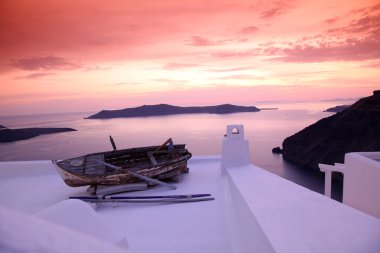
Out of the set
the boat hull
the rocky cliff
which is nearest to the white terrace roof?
the boat hull

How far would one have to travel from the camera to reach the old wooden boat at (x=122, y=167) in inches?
237

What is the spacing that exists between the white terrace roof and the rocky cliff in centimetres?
4666

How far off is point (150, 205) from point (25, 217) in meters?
4.73

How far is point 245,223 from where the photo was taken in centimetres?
350

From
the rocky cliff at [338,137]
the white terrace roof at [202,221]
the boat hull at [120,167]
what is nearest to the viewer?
the white terrace roof at [202,221]

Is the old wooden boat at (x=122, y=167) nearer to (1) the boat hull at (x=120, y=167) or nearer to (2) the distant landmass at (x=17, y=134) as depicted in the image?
(1) the boat hull at (x=120, y=167)

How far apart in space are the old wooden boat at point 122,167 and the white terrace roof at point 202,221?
406 millimetres

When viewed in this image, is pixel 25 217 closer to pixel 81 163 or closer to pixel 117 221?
pixel 117 221

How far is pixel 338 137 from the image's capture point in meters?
50.4

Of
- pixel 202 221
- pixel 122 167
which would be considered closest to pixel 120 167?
pixel 122 167

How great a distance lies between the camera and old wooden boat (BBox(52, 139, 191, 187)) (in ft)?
19.7

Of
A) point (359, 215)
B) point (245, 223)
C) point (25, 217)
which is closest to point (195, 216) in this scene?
point (245, 223)

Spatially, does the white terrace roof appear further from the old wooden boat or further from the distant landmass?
the distant landmass

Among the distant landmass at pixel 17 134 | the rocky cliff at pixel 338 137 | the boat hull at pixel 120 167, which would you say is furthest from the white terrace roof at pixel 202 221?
the distant landmass at pixel 17 134
